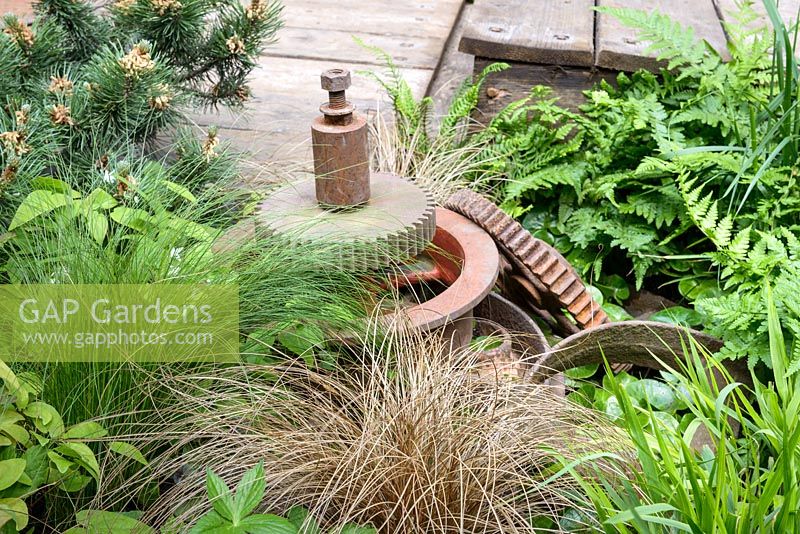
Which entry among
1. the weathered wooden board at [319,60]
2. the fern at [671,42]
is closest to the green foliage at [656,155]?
the fern at [671,42]

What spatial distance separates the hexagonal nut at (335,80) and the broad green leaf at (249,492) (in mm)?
968

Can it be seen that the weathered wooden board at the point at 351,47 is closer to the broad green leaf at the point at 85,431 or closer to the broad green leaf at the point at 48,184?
the broad green leaf at the point at 48,184

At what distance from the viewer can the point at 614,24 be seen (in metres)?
3.54

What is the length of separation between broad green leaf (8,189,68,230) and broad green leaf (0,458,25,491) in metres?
0.65

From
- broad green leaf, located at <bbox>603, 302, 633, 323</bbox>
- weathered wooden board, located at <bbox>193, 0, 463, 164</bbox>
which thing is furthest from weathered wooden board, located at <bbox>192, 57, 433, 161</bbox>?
broad green leaf, located at <bbox>603, 302, 633, 323</bbox>

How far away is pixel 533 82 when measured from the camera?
3.44m

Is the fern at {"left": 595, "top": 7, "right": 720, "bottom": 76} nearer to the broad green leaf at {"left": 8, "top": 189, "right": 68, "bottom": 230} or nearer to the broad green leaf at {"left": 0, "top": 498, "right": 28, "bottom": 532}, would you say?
the broad green leaf at {"left": 8, "top": 189, "right": 68, "bottom": 230}

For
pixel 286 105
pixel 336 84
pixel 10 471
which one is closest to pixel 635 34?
pixel 286 105

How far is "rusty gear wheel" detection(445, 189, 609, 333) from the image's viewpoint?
8.41 ft

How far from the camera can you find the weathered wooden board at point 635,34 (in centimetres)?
324

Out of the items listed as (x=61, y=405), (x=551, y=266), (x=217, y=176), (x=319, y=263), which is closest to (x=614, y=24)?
(x=551, y=266)

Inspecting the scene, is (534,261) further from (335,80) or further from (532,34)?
(532,34)

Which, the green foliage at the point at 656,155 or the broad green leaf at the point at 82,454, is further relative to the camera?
the green foliage at the point at 656,155

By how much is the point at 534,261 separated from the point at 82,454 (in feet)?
4.67
